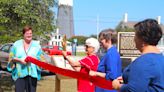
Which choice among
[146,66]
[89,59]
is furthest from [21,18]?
[146,66]

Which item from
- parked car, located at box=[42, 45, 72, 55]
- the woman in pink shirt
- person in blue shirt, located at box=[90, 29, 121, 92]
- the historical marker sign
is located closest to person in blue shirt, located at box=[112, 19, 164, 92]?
person in blue shirt, located at box=[90, 29, 121, 92]

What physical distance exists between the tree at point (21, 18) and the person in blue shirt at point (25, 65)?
16.6 ft

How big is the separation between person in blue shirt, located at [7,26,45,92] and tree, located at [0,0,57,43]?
5059mm

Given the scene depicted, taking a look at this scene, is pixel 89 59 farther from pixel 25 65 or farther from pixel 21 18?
pixel 21 18

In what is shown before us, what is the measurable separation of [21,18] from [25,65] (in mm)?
6515

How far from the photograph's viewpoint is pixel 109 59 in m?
4.98

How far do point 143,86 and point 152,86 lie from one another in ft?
0.39

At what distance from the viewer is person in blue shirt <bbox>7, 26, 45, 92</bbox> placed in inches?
277

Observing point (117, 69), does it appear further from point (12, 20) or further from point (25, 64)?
point (12, 20)

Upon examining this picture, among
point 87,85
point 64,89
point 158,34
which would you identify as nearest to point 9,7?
point 64,89

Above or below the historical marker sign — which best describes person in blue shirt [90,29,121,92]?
above

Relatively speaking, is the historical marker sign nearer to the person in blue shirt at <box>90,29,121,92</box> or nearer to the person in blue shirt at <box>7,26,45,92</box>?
the person in blue shirt at <box>7,26,45,92</box>

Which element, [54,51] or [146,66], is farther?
[54,51]

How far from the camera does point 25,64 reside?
7.04 metres
